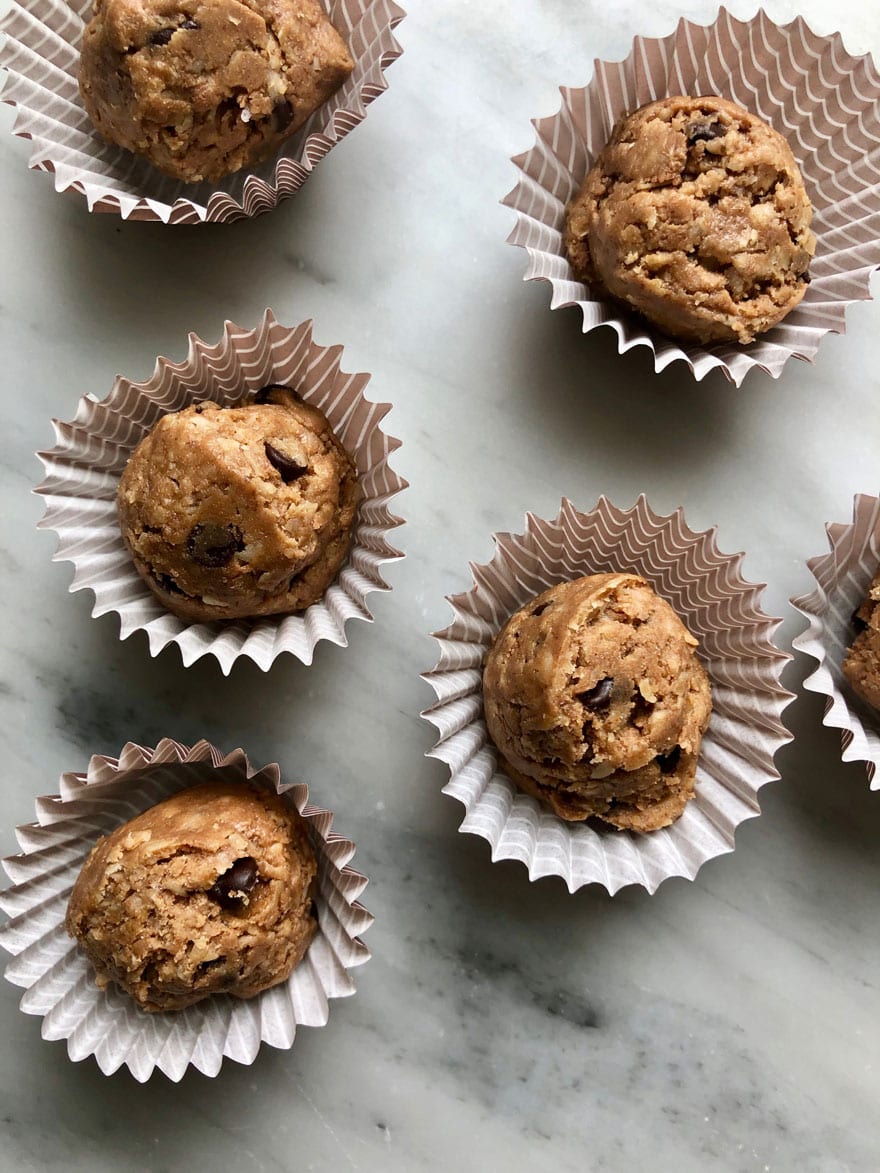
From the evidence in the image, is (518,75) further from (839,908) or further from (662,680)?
(839,908)

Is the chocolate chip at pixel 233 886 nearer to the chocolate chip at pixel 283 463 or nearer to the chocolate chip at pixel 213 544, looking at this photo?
the chocolate chip at pixel 213 544

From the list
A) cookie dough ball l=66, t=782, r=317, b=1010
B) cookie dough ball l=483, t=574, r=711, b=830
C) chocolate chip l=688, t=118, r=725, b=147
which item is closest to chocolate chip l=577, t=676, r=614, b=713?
cookie dough ball l=483, t=574, r=711, b=830

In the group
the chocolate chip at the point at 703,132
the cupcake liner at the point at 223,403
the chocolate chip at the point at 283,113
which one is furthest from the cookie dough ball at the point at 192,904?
the chocolate chip at the point at 703,132

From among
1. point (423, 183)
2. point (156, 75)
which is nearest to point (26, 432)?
point (156, 75)

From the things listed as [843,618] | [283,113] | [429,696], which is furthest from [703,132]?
[429,696]

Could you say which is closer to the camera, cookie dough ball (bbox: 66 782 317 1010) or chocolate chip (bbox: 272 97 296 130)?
cookie dough ball (bbox: 66 782 317 1010)

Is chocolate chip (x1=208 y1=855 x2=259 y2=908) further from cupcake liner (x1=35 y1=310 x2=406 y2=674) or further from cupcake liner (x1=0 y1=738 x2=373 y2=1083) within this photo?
cupcake liner (x1=35 y1=310 x2=406 y2=674)

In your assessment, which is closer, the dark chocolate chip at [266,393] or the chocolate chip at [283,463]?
the chocolate chip at [283,463]
